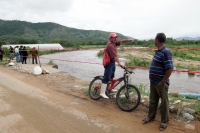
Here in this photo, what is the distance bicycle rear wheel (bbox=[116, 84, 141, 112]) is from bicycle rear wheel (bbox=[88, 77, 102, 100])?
819 millimetres

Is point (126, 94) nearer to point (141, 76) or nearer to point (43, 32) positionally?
point (141, 76)

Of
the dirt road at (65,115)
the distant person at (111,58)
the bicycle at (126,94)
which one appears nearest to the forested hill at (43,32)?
the dirt road at (65,115)

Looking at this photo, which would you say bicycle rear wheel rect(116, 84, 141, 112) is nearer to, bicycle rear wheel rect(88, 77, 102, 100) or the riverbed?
bicycle rear wheel rect(88, 77, 102, 100)

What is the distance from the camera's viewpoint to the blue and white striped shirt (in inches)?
135

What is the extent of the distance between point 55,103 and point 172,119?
3.13 meters

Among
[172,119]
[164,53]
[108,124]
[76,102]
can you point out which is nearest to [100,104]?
[76,102]

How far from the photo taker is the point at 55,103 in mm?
5242

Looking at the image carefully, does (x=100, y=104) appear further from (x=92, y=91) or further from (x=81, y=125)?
(x=81, y=125)

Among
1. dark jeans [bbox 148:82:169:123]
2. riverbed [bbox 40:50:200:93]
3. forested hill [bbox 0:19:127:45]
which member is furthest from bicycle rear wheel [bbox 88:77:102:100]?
forested hill [bbox 0:19:127:45]

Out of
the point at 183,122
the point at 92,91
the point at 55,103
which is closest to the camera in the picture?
the point at 183,122

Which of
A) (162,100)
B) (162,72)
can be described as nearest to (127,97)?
(162,100)

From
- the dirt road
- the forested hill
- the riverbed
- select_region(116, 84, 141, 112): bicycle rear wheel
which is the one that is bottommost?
the riverbed

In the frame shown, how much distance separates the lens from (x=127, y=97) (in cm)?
483

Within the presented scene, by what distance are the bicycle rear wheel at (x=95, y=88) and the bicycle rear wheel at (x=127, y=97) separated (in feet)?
2.69
